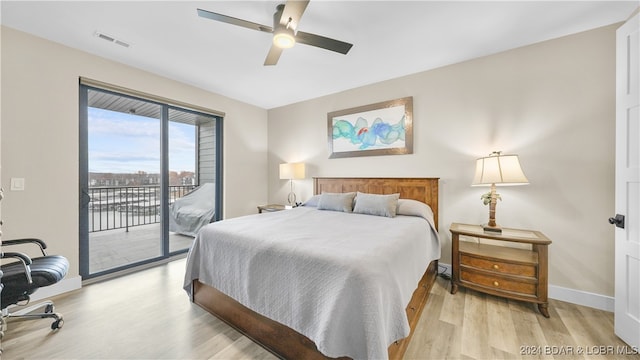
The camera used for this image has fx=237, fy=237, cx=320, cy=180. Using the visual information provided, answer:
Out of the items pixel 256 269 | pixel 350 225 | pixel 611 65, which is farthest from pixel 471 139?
pixel 256 269

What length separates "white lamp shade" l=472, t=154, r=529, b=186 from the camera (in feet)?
7.55

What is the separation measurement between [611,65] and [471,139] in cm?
124

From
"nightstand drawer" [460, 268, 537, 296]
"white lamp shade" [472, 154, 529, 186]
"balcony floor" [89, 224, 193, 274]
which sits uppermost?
"white lamp shade" [472, 154, 529, 186]

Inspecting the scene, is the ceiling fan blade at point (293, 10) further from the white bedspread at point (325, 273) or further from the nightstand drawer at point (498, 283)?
the nightstand drawer at point (498, 283)

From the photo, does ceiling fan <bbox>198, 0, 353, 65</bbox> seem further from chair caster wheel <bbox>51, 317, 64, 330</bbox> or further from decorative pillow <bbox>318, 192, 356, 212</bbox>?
chair caster wheel <bbox>51, 317, 64, 330</bbox>

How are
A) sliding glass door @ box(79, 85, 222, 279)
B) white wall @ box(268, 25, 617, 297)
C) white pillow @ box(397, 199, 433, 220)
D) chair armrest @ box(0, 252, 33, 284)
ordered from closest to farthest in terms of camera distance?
chair armrest @ box(0, 252, 33, 284) → white wall @ box(268, 25, 617, 297) → white pillow @ box(397, 199, 433, 220) → sliding glass door @ box(79, 85, 222, 279)

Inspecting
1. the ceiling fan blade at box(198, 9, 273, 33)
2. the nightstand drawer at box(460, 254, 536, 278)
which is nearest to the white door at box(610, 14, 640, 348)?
the nightstand drawer at box(460, 254, 536, 278)

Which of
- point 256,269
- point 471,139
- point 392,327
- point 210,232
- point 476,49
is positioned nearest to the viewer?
point 392,327

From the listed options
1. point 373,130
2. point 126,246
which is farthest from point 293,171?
point 126,246

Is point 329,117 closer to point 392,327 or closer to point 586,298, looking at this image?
point 392,327

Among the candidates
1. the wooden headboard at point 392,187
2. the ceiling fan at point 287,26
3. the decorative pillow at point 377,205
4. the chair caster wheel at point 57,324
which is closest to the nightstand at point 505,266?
the wooden headboard at point 392,187

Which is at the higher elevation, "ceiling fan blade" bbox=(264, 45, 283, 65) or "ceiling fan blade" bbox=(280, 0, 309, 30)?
"ceiling fan blade" bbox=(280, 0, 309, 30)

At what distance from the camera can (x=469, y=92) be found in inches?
112

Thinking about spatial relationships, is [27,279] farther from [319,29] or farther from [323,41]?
[319,29]
